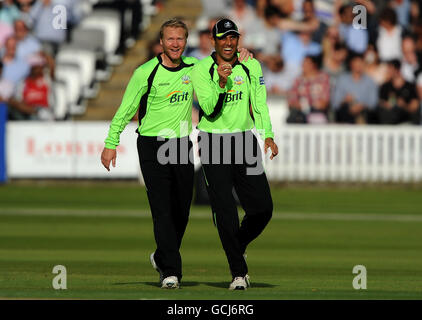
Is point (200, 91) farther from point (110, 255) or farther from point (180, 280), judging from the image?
point (110, 255)

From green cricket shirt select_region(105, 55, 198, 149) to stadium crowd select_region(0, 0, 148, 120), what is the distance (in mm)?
14932

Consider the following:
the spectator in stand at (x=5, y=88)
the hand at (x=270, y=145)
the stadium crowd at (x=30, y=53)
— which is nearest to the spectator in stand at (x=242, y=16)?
the stadium crowd at (x=30, y=53)

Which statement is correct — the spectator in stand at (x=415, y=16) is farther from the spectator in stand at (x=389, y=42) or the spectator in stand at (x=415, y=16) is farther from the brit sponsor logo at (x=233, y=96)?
the brit sponsor logo at (x=233, y=96)

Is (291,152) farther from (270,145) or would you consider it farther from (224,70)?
(224,70)

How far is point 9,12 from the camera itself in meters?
28.5

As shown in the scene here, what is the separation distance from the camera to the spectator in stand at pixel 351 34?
26561 mm

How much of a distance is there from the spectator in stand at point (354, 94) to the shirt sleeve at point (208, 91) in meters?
15.9

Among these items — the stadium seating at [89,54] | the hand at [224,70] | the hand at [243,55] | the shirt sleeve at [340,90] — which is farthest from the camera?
the stadium seating at [89,54]

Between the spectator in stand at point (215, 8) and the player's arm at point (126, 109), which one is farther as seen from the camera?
the spectator in stand at point (215, 8)

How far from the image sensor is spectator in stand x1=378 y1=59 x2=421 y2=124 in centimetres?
2633

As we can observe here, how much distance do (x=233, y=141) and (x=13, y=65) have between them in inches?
682

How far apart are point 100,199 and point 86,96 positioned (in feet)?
21.9

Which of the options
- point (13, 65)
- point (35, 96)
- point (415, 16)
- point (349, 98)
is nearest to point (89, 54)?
point (13, 65)

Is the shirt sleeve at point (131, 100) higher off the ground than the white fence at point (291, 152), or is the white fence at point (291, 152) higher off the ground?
the shirt sleeve at point (131, 100)
